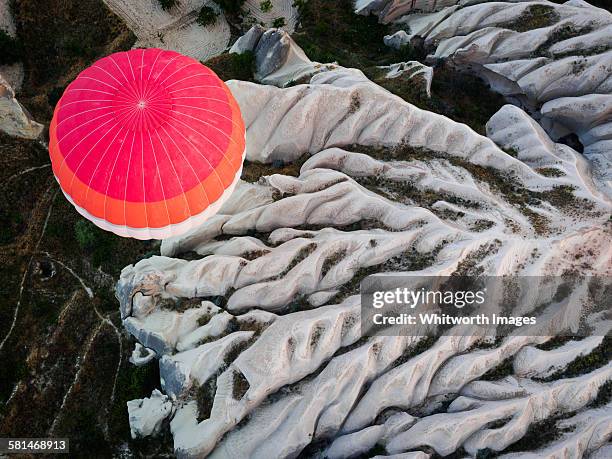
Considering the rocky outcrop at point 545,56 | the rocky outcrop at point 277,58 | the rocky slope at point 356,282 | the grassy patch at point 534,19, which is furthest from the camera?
the grassy patch at point 534,19

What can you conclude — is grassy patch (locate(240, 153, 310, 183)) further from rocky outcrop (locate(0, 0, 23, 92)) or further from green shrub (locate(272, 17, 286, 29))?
rocky outcrop (locate(0, 0, 23, 92))

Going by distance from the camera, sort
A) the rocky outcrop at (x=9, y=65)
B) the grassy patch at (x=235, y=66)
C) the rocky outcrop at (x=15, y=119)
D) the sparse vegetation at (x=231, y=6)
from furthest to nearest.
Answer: the sparse vegetation at (x=231, y=6) → the rocky outcrop at (x=9, y=65) → the grassy patch at (x=235, y=66) → the rocky outcrop at (x=15, y=119)

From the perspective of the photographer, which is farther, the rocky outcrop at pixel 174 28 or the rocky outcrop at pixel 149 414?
the rocky outcrop at pixel 174 28

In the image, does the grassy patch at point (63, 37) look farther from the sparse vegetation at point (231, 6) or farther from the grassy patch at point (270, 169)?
the grassy patch at point (270, 169)

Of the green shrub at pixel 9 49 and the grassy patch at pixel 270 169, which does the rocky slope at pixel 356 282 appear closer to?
the grassy patch at pixel 270 169

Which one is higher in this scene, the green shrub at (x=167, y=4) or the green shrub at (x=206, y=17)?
the green shrub at (x=167, y=4)

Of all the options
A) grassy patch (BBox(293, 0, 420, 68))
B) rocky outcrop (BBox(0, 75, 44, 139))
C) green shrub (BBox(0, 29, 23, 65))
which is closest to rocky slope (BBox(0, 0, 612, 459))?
rocky outcrop (BBox(0, 75, 44, 139))

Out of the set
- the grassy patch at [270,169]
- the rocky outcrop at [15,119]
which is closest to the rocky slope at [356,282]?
the grassy patch at [270,169]

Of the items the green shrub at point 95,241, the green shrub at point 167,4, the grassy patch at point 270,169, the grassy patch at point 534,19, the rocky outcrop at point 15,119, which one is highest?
the grassy patch at point 534,19
